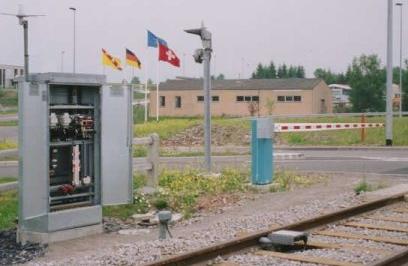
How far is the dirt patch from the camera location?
33375 mm

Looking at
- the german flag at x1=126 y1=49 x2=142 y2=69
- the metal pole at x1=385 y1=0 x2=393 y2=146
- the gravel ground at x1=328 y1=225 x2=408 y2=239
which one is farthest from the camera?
the german flag at x1=126 y1=49 x2=142 y2=69

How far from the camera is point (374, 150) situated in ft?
88.9

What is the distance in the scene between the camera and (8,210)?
38.1 ft

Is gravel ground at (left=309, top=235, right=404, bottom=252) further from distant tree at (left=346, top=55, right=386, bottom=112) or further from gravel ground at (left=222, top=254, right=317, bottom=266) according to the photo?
distant tree at (left=346, top=55, right=386, bottom=112)

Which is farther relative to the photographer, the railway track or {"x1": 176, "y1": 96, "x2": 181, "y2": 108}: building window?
{"x1": 176, "y1": 96, "x2": 181, "y2": 108}: building window

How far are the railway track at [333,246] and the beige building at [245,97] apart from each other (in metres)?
62.8

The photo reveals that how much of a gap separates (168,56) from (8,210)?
82.7ft

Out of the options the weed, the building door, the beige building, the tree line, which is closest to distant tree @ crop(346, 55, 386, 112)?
the tree line

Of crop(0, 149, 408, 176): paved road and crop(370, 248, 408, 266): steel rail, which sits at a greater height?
crop(0, 149, 408, 176): paved road

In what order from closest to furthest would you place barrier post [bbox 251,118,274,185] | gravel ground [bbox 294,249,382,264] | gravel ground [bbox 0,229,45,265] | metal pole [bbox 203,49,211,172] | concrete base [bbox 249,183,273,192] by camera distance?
gravel ground [bbox 294,249,382,264] < gravel ground [bbox 0,229,45,265] < concrete base [bbox 249,183,273,192] < barrier post [bbox 251,118,274,185] < metal pole [bbox 203,49,211,172]

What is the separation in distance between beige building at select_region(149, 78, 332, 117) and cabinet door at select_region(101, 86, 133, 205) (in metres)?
61.9

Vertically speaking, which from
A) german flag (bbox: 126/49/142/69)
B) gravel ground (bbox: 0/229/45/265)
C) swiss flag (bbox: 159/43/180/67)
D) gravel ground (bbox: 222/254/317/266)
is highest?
german flag (bbox: 126/49/142/69)

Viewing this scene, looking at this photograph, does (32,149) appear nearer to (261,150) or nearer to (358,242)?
(358,242)

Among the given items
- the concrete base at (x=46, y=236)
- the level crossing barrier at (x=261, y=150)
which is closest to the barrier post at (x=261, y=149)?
the level crossing barrier at (x=261, y=150)
